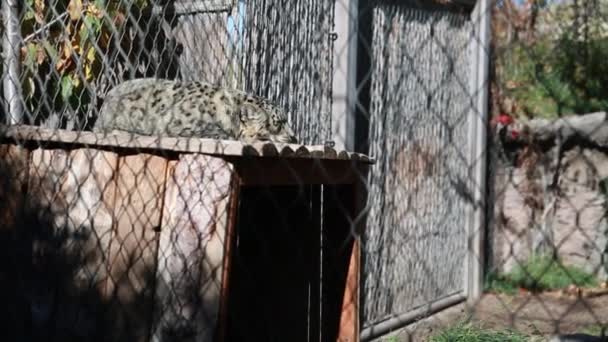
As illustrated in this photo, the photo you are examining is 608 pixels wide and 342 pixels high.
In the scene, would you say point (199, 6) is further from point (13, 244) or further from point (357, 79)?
point (13, 244)

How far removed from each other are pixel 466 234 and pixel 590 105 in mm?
1302

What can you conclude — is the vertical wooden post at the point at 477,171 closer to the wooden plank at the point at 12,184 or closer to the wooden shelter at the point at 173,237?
the wooden shelter at the point at 173,237

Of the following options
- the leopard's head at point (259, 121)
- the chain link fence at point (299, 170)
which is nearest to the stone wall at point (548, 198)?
the chain link fence at point (299, 170)

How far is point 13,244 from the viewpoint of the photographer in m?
2.79

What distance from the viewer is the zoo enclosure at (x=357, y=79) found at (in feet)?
11.2

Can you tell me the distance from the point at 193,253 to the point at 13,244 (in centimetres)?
88

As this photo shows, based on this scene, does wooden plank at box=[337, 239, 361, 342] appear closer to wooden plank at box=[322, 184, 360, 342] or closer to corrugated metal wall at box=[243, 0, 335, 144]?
wooden plank at box=[322, 184, 360, 342]

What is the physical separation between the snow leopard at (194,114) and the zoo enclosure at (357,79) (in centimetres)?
16

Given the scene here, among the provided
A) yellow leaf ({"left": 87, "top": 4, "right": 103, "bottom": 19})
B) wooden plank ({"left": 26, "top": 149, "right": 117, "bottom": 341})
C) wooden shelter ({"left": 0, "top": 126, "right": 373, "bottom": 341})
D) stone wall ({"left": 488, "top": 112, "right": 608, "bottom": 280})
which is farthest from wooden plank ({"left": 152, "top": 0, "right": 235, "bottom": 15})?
stone wall ({"left": 488, "top": 112, "right": 608, "bottom": 280})

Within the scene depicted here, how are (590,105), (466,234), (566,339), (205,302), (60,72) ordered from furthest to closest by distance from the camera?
(590,105) < (466,234) < (60,72) < (566,339) < (205,302)

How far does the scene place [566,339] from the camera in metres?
2.52

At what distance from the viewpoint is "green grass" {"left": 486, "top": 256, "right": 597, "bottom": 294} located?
4.94 m

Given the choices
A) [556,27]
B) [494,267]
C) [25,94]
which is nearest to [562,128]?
[556,27]

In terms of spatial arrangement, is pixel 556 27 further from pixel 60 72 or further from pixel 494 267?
pixel 60 72
